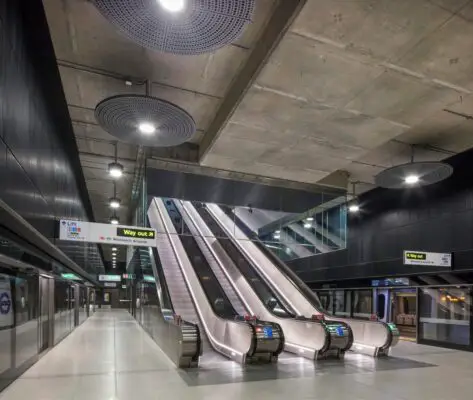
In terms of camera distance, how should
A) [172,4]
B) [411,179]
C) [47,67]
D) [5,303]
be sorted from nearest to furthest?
[172,4], [5,303], [47,67], [411,179]

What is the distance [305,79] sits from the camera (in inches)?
204

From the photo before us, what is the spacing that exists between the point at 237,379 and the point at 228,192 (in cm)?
701

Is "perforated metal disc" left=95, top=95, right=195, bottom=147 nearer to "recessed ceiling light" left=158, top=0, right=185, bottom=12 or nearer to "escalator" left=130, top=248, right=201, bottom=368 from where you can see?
"recessed ceiling light" left=158, top=0, right=185, bottom=12

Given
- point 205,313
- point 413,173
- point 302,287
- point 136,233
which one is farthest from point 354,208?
point 136,233

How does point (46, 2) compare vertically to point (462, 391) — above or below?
above

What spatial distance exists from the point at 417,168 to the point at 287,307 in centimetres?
508

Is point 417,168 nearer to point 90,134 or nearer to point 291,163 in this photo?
point 291,163

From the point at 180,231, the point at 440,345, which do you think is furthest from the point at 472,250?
the point at 180,231

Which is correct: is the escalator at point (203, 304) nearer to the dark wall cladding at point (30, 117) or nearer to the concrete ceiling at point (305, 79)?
the dark wall cladding at point (30, 117)

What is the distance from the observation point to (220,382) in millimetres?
5547

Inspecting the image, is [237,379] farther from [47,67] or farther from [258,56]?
[47,67]

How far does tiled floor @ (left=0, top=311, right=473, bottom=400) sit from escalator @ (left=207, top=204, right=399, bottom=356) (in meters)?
0.52

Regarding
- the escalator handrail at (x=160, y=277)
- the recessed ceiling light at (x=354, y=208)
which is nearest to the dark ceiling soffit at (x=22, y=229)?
the escalator handrail at (x=160, y=277)

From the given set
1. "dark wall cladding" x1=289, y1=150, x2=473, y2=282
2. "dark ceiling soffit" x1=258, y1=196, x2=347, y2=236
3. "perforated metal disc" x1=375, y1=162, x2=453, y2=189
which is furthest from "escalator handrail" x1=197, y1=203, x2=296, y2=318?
"perforated metal disc" x1=375, y1=162, x2=453, y2=189
